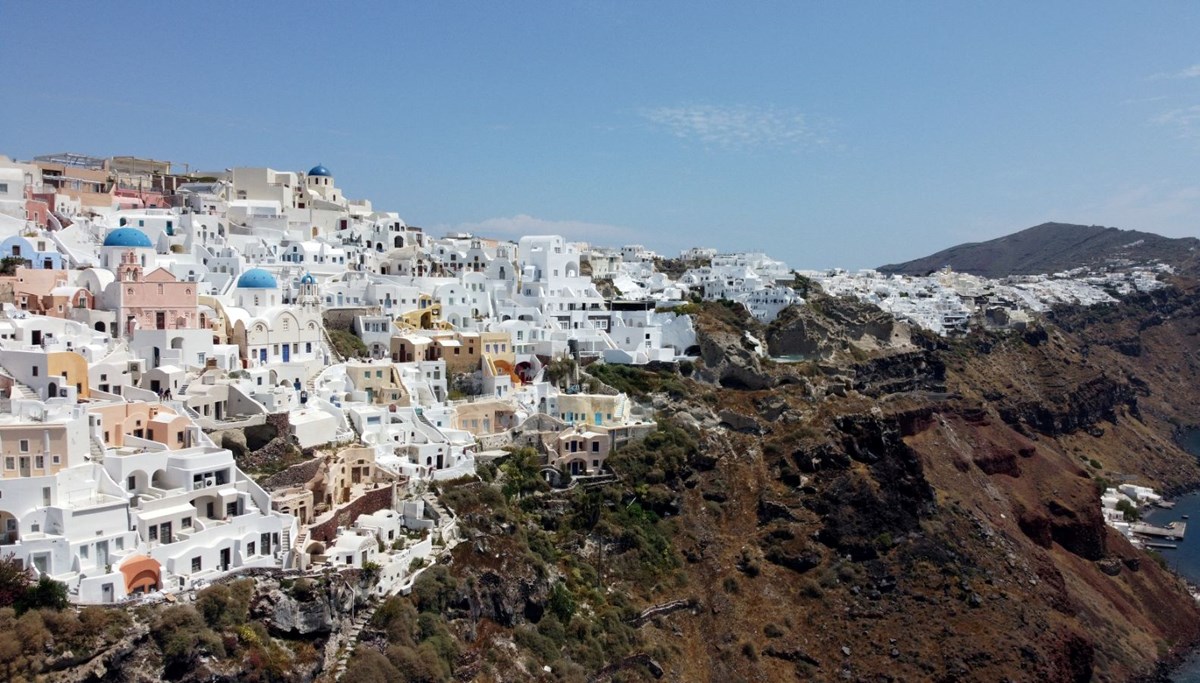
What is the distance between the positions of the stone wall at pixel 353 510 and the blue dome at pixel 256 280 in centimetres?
1165

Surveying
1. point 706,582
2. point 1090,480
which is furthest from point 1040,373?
point 706,582

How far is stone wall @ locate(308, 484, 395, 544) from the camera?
2678 cm

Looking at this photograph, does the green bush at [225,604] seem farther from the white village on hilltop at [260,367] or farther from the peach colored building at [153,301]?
the peach colored building at [153,301]

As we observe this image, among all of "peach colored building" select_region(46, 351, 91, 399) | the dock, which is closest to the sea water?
the dock

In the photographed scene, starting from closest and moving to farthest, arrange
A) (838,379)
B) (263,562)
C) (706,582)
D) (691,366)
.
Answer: (263,562), (706,582), (691,366), (838,379)

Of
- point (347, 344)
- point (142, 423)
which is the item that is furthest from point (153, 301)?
point (347, 344)

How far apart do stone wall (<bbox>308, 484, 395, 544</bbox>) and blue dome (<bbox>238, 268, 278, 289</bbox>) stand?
11.7 m

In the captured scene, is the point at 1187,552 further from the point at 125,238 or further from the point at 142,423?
the point at 125,238

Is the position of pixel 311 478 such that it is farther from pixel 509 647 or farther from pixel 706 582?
pixel 706 582

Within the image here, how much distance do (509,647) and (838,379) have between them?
106 ft

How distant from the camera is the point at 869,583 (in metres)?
39.1

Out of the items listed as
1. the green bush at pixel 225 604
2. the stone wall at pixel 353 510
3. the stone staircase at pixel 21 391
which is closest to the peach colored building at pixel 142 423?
the stone staircase at pixel 21 391

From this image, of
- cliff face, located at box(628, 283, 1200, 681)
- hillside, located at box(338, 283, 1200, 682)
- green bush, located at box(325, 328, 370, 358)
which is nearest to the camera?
hillside, located at box(338, 283, 1200, 682)

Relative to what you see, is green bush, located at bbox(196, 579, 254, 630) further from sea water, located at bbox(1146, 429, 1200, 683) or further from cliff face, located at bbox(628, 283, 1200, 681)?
sea water, located at bbox(1146, 429, 1200, 683)
